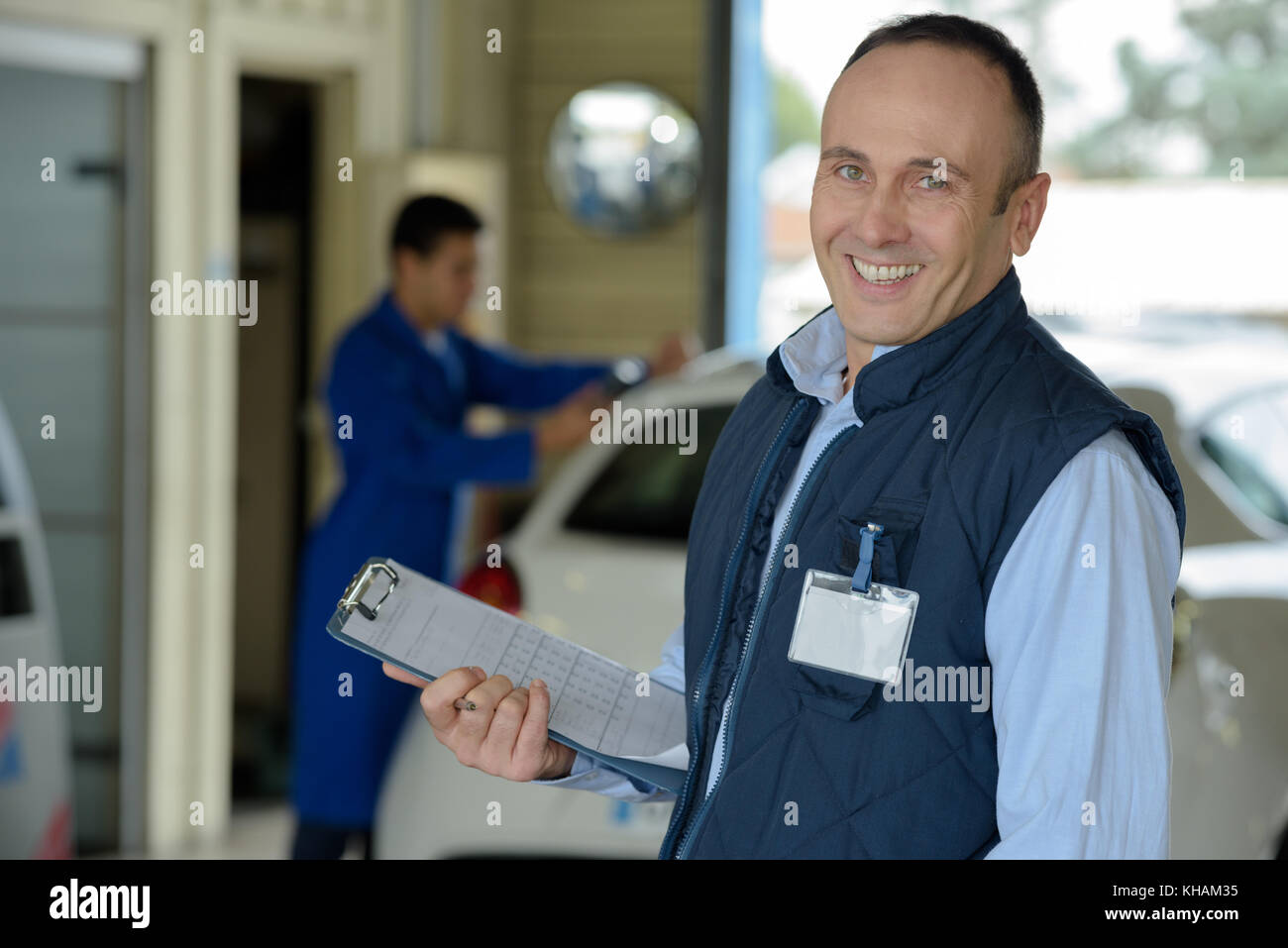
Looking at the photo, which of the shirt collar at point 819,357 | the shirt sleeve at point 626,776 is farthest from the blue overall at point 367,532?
the shirt collar at point 819,357

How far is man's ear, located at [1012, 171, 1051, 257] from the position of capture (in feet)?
3.93

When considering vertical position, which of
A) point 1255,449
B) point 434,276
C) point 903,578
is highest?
point 434,276

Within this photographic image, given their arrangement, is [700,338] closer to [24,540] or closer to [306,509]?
[306,509]

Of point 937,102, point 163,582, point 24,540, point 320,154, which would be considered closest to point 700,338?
point 320,154

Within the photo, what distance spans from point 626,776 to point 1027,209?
0.65 metres

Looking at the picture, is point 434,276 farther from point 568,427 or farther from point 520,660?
point 520,660

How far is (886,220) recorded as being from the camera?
1.18 m

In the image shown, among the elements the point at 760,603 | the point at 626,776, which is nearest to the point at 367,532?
the point at 626,776

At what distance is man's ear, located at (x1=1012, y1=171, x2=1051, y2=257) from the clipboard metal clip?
0.60 meters

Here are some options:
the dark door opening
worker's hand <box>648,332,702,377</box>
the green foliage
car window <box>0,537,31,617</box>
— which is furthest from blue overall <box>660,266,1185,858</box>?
the green foliage

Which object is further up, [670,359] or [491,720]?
[670,359]

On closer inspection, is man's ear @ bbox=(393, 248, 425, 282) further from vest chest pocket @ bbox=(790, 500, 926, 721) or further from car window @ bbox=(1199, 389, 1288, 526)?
vest chest pocket @ bbox=(790, 500, 926, 721)

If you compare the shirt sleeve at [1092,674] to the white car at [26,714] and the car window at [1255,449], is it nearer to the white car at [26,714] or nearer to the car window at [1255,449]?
the car window at [1255,449]

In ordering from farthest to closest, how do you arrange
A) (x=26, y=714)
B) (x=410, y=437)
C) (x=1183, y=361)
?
(x=410, y=437) < (x=1183, y=361) < (x=26, y=714)
